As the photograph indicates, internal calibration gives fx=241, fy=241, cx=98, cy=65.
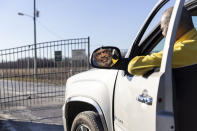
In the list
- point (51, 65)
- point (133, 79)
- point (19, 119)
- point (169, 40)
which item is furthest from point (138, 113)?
point (51, 65)

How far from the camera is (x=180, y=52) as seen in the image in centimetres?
178

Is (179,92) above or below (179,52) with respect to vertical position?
below

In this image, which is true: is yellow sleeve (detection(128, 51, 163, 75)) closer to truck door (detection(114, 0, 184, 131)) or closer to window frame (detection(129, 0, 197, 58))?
truck door (detection(114, 0, 184, 131))

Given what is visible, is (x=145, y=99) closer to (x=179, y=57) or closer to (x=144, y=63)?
(x=144, y=63)

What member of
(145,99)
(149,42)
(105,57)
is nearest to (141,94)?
(145,99)

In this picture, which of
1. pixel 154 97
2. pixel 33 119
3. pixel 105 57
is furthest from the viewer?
pixel 33 119

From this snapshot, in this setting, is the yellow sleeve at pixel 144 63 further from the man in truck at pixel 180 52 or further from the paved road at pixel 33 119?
the paved road at pixel 33 119

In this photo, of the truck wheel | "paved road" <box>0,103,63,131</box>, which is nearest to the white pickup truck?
the truck wheel

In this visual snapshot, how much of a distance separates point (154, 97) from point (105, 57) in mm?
701

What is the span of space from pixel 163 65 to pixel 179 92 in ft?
0.74

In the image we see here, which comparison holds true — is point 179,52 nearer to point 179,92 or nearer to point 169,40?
point 169,40

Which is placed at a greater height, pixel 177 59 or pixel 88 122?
pixel 177 59

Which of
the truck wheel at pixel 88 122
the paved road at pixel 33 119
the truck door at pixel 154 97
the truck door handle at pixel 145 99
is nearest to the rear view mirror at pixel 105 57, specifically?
the truck door at pixel 154 97

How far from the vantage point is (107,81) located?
2.66 m
